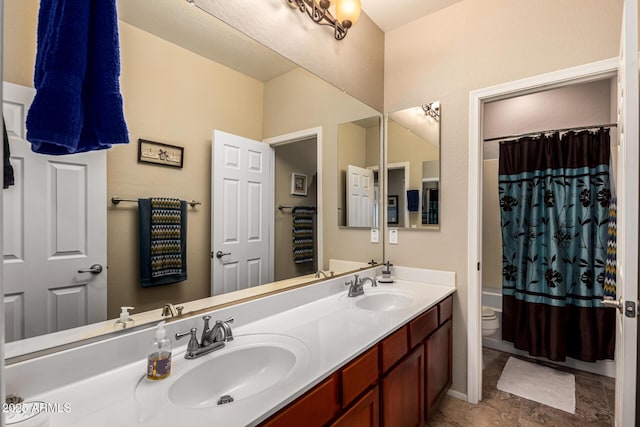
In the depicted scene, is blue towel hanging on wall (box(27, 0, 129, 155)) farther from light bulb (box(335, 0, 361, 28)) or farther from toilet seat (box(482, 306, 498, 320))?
toilet seat (box(482, 306, 498, 320))

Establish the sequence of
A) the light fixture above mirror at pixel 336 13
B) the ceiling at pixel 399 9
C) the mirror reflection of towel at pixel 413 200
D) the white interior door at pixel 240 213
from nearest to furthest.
A: the white interior door at pixel 240 213
the light fixture above mirror at pixel 336 13
the ceiling at pixel 399 9
the mirror reflection of towel at pixel 413 200

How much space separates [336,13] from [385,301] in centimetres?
182

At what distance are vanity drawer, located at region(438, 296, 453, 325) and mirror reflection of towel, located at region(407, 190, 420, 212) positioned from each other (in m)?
0.66

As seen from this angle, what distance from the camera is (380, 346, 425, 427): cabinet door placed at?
4.45 feet

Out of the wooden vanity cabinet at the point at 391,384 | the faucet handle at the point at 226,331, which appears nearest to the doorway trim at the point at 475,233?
the wooden vanity cabinet at the point at 391,384

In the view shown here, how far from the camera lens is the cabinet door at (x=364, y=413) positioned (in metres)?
1.08

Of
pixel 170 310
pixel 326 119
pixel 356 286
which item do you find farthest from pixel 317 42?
pixel 170 310

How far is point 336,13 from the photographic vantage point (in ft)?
6.33

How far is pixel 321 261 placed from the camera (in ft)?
6.23

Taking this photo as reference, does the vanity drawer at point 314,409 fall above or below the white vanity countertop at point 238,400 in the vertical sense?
below

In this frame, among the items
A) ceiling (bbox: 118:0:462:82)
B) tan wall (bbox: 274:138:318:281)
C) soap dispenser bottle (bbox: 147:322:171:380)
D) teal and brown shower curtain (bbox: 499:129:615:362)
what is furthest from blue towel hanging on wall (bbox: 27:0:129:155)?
teal and brown shower curtain (bbox: 499:129:615:362)

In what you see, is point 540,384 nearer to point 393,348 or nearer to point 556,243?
point 556,243

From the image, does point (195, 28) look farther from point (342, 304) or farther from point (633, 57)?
point (633, 57)

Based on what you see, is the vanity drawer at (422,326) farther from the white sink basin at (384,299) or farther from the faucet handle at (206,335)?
the faucet handle at (206,335)
